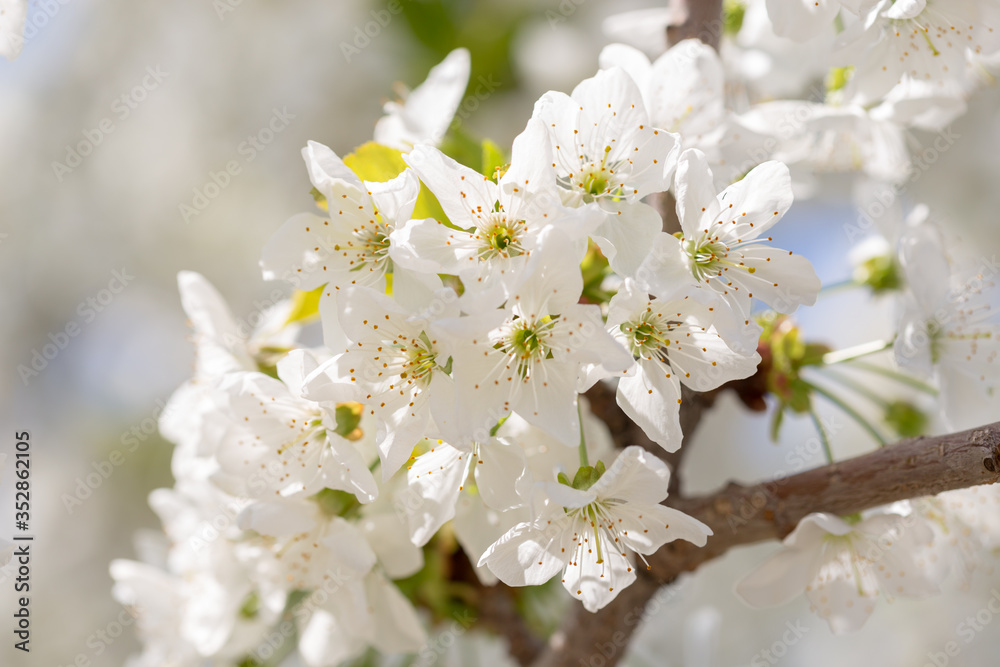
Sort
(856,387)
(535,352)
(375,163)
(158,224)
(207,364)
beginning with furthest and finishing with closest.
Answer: (158,224) < (856,387) < (207,364) < (375,163) < (535,352)

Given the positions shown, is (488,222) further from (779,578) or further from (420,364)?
(779,578)

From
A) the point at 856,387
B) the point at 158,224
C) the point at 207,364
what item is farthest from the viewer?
the point at 158,224

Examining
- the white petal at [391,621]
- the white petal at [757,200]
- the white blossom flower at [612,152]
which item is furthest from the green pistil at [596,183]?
the white petal at [391,621]

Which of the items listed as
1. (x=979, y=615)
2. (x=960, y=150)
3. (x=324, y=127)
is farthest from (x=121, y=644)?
(x=960, y=150)

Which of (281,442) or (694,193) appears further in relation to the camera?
(281,442)

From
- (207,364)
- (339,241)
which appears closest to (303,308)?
(207,364)

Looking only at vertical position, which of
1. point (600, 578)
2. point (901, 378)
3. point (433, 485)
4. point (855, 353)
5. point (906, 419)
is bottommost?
point (906, 419)

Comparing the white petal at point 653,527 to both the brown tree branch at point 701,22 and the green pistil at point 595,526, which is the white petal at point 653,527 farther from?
the brown tree branch at point 701,22
